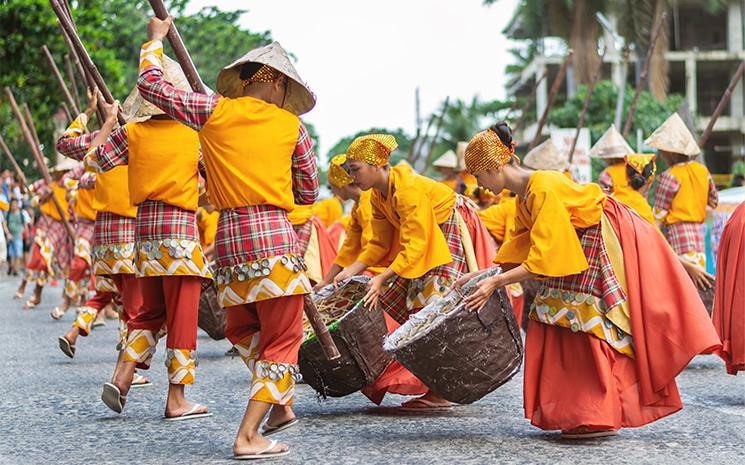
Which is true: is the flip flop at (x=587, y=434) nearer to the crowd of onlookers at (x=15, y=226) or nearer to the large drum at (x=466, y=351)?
the large drum at (x=466, y=351)

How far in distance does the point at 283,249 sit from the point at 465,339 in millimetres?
973

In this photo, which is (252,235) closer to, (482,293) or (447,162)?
(482,293)

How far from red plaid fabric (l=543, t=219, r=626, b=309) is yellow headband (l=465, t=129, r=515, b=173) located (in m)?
0.55

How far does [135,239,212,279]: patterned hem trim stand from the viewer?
6.04m

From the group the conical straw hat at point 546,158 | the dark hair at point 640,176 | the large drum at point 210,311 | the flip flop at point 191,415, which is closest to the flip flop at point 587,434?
the flip flop at point 191,415

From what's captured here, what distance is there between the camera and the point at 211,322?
9156 millimetres

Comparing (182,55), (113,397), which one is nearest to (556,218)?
(182,55)

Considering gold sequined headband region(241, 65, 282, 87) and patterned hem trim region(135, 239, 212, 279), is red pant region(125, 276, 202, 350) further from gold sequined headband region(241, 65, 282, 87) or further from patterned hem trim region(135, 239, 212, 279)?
gold sequined headband region(241, 65, 282, 87)

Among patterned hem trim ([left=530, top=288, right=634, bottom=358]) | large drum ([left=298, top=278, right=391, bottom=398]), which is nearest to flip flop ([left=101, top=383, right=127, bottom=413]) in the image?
large drum ([left=298, top=278, right=391, bottom=398])

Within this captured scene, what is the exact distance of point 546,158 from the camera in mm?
11742

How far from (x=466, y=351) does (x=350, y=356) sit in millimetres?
1030

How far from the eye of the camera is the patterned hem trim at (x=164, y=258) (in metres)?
6.04

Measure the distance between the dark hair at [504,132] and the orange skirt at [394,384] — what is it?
1.46 meters

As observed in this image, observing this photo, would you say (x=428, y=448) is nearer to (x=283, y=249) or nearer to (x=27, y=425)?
(x=283, y=249)
